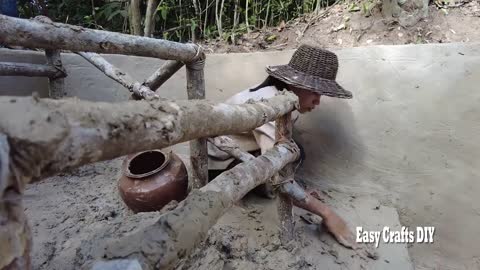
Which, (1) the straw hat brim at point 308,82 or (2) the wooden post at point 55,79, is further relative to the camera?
(2) the wooden post at point 55,79

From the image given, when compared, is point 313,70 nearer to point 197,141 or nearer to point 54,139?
point 197,141

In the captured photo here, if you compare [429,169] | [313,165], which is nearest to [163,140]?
[313,165]

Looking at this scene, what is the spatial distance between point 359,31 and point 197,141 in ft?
7.10

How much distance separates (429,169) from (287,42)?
168cm

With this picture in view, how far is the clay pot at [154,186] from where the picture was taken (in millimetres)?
1613

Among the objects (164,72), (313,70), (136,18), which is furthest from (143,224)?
(136,18)

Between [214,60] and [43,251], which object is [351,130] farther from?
[43,251]

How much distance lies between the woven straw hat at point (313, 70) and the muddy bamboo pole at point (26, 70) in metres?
1.26

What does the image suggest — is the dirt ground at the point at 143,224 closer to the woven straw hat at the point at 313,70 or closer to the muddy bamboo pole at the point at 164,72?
the muddy bamboo pole at the point at 164,72

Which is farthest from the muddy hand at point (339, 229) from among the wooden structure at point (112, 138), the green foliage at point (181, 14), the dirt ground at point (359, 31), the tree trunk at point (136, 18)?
the tree trunk at point (136, 18)

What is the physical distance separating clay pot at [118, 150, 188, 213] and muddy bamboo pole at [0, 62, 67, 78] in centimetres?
82

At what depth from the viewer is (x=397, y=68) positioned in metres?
2.64

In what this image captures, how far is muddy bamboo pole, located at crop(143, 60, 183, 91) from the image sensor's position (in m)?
1.95

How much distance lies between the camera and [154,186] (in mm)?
1624
